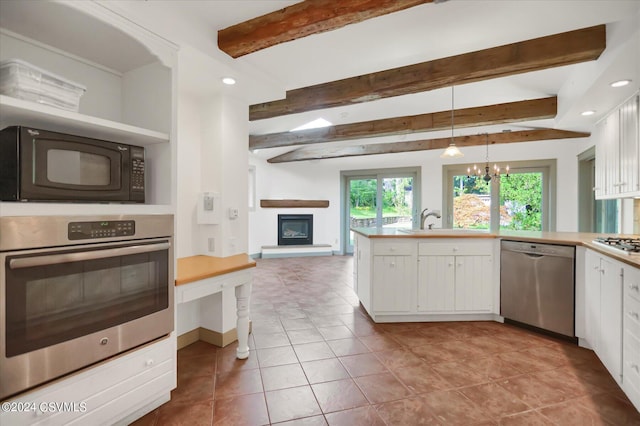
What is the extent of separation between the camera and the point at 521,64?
2533 mm

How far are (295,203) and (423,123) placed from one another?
358cm

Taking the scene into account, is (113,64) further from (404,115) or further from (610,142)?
(610,142)

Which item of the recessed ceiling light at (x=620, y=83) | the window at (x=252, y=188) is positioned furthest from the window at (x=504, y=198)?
the window at (x=252, y=188)

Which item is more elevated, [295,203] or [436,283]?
[295,203]

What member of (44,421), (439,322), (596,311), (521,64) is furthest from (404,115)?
(44,421)

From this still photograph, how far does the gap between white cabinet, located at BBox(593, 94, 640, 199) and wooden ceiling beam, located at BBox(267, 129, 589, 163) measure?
1.92 metres

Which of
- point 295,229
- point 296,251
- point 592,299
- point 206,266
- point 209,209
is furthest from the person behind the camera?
point 295,229

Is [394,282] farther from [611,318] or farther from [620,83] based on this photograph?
[620,83]

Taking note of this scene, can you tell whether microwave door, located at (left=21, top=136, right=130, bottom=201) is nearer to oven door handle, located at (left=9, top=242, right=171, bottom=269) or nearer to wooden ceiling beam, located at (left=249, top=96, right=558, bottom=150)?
oven door handle, located at (left=9, top=242, right=171, bottom=269)

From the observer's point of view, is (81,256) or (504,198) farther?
(504,198)

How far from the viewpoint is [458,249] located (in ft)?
10.0

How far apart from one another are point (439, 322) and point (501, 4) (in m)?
2.73

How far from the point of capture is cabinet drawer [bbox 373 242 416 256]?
3.06m

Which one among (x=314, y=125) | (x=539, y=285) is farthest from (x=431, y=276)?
(x=314, y=125)
